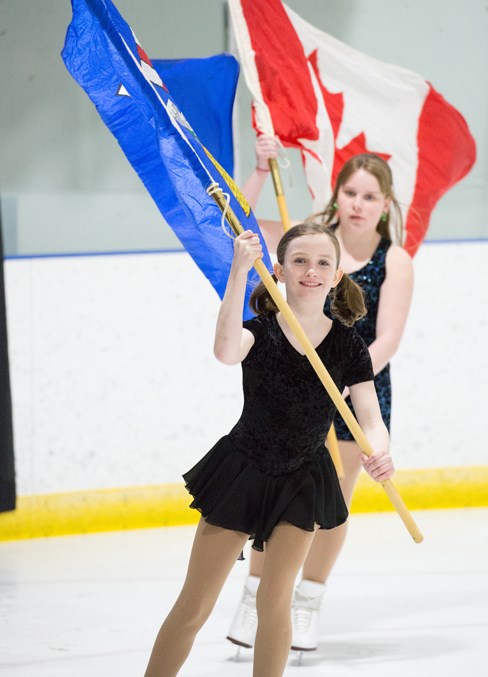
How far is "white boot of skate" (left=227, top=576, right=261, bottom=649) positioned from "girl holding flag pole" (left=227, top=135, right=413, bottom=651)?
5.9 inches

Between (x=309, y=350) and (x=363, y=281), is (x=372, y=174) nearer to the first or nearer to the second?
(x=363, y=281)

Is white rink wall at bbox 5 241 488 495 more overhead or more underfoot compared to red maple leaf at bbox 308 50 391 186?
more underfoot

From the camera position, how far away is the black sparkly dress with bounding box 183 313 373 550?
265 cm

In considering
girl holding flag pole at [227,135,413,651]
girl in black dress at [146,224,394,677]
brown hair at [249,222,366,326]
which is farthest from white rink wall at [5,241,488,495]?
girl in black dress at [146,224,394,677]

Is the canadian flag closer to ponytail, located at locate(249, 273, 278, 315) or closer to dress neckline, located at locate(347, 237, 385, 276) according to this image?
dress neckline, located at locate(347, 237, 385, 276)

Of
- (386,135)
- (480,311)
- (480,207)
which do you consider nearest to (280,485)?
(386,135)

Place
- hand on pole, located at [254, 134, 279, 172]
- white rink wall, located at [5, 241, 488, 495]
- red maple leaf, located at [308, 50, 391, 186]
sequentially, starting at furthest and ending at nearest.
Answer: white rink wall, located at [5, 241, 488, 495], red maple leaf, located at [308, 50, 391, 186], hand on pole, located at [254, 134, 279, 172]

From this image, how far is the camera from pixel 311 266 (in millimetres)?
2648

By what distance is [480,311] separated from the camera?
18.4 feet

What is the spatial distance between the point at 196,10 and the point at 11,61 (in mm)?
869

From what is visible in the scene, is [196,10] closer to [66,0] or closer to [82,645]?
[66,0]

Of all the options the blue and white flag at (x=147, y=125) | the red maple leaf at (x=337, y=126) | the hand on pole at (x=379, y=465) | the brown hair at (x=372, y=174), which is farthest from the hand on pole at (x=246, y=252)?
the red maple leaf at (x=337, y=126)

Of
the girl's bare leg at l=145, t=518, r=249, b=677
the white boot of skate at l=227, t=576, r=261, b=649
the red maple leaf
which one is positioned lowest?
the white boot of skate at l=227, t=576, r=261, b=649

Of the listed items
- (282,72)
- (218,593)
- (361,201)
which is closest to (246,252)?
(218,593)
